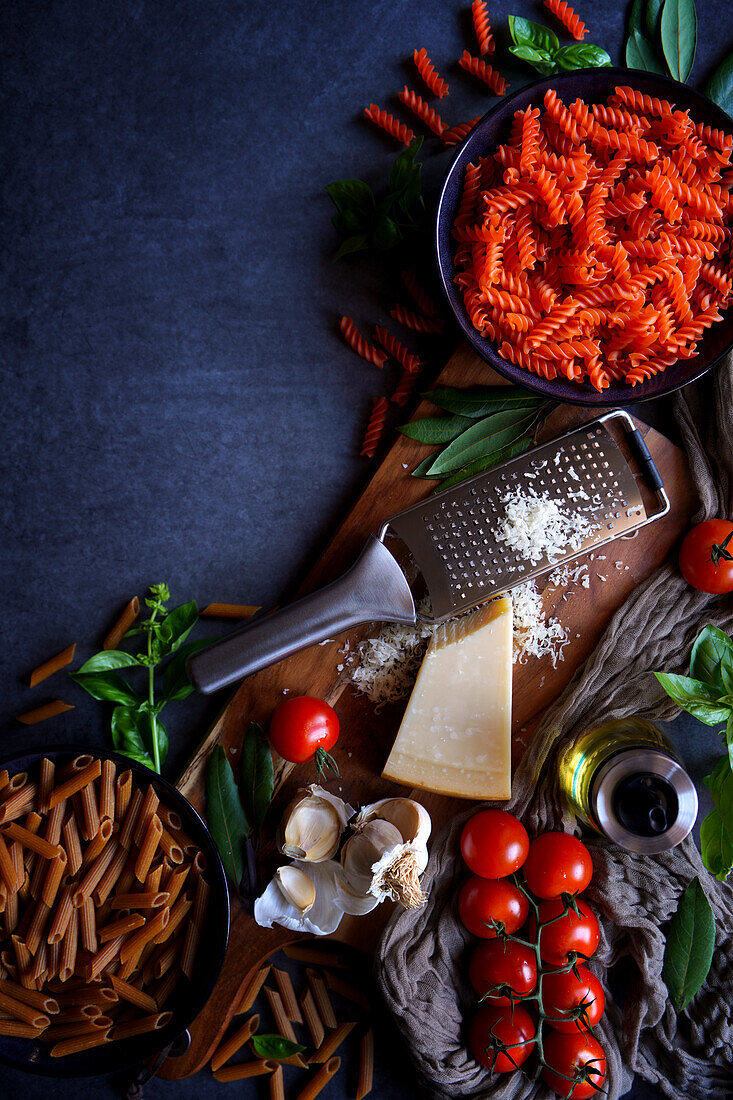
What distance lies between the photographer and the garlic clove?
1648 millimetres

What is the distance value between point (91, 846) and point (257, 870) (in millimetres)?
409

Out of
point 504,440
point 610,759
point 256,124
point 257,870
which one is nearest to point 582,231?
point 504,440

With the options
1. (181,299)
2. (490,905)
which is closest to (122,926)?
(490,905)

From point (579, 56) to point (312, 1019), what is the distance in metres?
2.64

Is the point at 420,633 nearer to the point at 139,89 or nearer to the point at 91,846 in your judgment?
the point at 91,846

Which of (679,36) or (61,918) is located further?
(679,36)

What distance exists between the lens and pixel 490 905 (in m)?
1.67

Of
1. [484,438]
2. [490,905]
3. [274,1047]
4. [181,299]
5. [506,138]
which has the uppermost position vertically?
[506,138]

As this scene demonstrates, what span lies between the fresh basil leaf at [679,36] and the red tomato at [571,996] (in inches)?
90.8

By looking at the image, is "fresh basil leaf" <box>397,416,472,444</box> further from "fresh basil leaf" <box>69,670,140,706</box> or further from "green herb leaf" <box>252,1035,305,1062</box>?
"green herb leaf" <box>252,1035,305,1062</box>

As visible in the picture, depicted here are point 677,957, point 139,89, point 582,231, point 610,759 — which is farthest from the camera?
point 139,89

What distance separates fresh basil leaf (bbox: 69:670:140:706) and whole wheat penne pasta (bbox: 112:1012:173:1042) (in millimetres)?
709

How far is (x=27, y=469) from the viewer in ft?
6.11

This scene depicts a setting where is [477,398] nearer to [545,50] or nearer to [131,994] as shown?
[545,50]
